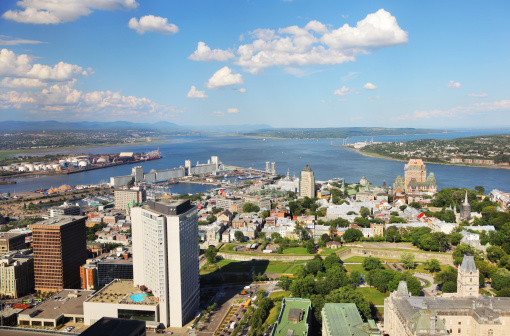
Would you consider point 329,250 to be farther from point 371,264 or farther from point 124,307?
point 124,307

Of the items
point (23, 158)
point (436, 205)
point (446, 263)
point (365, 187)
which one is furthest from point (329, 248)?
point (23, 158)

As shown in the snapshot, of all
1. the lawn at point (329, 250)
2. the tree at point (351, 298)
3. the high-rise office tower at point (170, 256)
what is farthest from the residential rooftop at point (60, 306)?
the lawn at point (329, 250)

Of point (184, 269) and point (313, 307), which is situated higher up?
point (184, 269)

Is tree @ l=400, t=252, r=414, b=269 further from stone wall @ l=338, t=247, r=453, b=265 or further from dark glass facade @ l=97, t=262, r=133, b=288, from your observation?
dark glass facade @ l=97, t=262, r=133, b=288

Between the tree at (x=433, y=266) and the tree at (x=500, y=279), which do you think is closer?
the tree at (x=500, y=279)

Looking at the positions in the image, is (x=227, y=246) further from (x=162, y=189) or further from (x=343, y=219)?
(x=162, y=189)

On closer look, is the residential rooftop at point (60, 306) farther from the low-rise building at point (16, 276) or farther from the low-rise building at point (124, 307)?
the low-rise building at point (16, 276)

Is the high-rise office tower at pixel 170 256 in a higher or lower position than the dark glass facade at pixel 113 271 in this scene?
higher

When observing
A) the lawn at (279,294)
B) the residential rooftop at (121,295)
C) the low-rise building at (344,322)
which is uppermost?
the low-rise building at (344,322)
